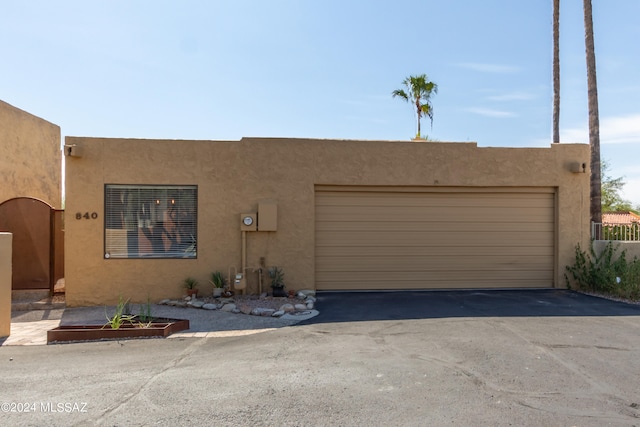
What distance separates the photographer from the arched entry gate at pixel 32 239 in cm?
1022

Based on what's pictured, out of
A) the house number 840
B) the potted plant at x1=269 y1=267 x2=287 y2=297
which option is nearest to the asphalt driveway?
the potted plant at x1=269 y1=267 x2=287 y2=297

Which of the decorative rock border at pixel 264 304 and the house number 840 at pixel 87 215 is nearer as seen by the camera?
the decorative rock border at pixel 264 304

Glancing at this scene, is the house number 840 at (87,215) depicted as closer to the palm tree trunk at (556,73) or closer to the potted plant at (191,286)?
the potted plant at (191,286)

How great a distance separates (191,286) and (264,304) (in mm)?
1842

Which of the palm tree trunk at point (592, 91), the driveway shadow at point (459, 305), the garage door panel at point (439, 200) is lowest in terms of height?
the driveway shadow at point (459, 305)

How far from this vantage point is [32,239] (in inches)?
409

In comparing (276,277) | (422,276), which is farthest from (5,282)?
(422,276)

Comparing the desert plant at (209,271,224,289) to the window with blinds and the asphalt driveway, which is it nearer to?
the window with blinds

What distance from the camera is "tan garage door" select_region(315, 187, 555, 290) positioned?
1066cm

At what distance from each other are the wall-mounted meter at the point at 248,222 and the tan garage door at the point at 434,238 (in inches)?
60.9

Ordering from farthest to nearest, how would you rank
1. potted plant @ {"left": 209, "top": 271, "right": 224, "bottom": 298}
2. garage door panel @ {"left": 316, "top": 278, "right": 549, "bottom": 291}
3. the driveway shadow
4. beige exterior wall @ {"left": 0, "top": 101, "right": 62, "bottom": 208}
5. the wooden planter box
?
beige exterior wall @ {"left": 0, "top": 101, "right": 62, "bottom": 208} → garage door panel @ {"left": 316, "top": 278, "right": 549, "bottom": 291} → potted plant @ {"left": 209, "top": 271, "right": 224, "bottom": 298} → the driveway shadow → the wooden planter box

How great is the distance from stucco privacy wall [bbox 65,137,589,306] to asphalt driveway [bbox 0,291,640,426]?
321 cm

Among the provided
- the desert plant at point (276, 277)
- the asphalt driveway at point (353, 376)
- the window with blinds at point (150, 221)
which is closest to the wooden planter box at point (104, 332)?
the asphalt driveway at point (353, 376)

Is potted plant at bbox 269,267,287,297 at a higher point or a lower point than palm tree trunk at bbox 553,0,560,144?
lower
